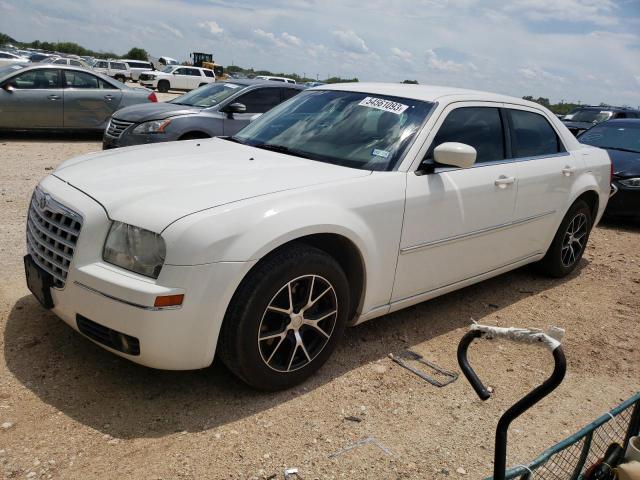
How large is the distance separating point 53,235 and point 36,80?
380 inches

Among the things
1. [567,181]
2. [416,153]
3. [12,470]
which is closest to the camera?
[12,470]

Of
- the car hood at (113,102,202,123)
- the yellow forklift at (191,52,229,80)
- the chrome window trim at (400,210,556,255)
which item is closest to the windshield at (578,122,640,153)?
the chrome window trim at (400,210,556,255)

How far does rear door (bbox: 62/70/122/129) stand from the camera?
37.5 feet

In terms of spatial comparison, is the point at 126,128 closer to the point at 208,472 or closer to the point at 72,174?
the point at 72,174

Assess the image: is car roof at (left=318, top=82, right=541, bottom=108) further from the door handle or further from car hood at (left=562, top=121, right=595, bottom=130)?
car hood at (left=562, top=121, right=595, bottom=130)

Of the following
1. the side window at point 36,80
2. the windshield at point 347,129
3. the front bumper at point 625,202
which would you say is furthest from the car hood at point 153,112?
the front bumper at point 625,202

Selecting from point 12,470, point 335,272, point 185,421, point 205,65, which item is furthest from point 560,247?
point 205,65

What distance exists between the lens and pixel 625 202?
7707 millimetres

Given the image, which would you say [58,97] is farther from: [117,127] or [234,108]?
[234,108]

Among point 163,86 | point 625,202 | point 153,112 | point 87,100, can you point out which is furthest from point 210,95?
point 163,86

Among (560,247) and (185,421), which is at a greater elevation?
(560,247)

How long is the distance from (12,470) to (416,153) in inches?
104

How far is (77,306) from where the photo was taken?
2.77m

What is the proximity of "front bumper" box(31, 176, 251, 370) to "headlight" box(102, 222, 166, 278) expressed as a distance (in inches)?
1.4
